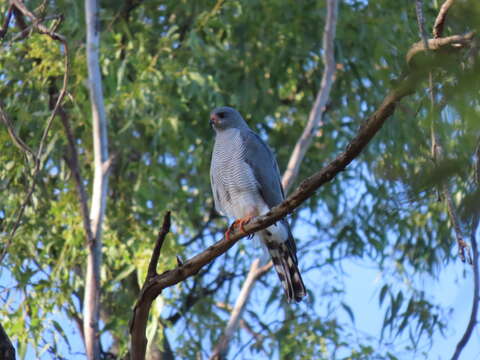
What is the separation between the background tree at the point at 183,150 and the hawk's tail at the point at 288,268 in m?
1.42

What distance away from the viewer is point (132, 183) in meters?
6.37

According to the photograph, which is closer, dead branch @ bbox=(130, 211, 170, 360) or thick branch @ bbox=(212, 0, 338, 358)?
dead branch @ bbox=(130, 211, 170, 360)

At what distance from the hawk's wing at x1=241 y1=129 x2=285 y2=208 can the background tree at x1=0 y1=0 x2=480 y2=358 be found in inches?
45.4

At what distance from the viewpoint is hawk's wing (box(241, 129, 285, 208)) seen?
4.00 metres

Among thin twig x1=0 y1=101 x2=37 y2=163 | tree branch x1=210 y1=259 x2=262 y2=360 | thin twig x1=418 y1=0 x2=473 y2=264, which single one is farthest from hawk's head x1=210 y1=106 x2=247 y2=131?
thin twig x1=418 y1=0 x2=473 y2=264

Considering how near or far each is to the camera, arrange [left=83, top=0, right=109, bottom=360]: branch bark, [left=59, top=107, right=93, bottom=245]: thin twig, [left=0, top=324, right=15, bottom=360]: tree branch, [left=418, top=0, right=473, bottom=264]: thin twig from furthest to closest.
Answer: [left=59, top=107, right=93, bottom=245]: thin twig, [left=83, top=0, right=109, bottom=360]: branch bark, [left=0, top=324, right=15, bottom=360]: tree branch, [left=418, top=0, right=473, bottom=264]: thin twig

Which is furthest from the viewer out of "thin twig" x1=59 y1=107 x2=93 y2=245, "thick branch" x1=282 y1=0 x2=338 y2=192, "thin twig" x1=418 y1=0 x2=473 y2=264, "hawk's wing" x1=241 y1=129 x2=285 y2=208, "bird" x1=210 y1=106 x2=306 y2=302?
"thick branch" x1=282 y1=0 x2=338 y2=192

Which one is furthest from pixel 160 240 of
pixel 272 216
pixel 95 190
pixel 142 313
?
pixel 95 190

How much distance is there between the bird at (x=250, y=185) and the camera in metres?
3.83

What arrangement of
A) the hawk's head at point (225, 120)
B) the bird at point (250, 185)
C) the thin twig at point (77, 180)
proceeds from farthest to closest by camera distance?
the thin twig at point (77, 180) < the hawk's head at point (225, 120) < the bird at point (250, 185)

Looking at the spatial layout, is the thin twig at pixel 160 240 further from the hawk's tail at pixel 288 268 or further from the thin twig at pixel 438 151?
the hawk's tail at pixel 288 268

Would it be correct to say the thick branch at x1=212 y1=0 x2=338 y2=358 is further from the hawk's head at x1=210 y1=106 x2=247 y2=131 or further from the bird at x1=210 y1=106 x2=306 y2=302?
the bird at x1=210 y1=106 x2=306 y2=302

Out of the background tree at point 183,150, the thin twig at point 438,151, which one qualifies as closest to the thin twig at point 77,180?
the background tree at point 183,150

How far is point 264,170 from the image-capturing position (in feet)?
13.2
